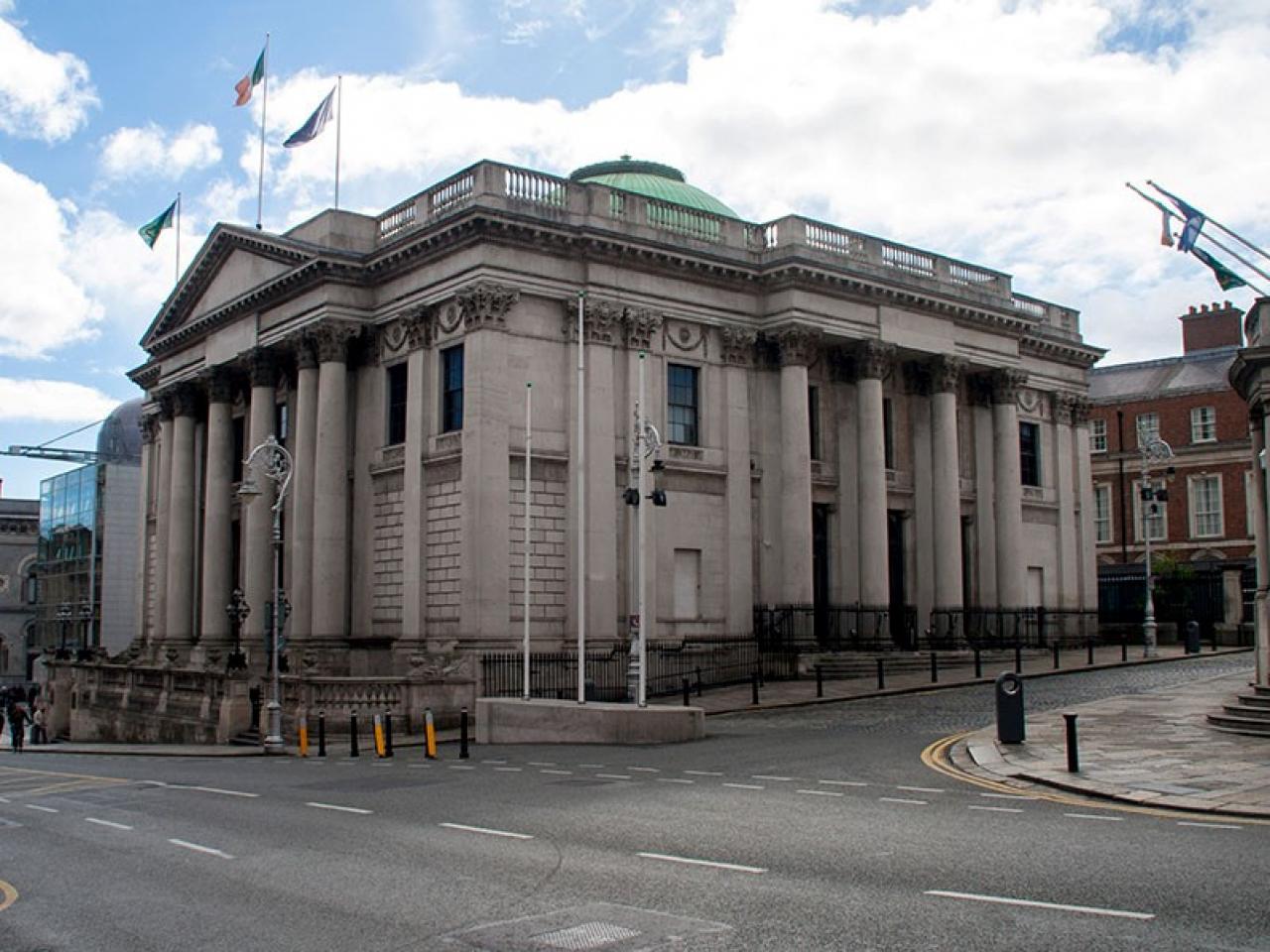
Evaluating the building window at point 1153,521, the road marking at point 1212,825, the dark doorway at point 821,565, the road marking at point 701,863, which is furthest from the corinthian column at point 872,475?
the building window at point 1153,521

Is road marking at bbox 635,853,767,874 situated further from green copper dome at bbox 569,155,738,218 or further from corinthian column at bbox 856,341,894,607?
green copper dome at bbox 569,155,738,218

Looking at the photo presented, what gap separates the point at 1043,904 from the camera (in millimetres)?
10039

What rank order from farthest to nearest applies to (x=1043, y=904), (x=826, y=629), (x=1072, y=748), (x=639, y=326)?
(x=826, y=629), (x=639, y=326), (x=1072, y=748), (x=1043, y=904)

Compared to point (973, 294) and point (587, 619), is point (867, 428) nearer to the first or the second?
point (973, 294)

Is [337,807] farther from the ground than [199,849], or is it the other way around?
[199,849]

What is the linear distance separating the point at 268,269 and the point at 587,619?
18.2 meters

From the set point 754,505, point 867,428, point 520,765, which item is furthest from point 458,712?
point 867,428

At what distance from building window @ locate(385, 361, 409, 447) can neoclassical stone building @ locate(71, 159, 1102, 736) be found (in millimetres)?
80

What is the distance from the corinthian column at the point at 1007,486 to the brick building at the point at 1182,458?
15.2 m

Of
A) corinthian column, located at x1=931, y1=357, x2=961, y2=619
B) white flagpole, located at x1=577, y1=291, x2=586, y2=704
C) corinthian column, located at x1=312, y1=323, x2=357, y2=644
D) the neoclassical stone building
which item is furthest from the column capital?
corinthian column, located at x1=312, y1=323, x2=357, y2=644

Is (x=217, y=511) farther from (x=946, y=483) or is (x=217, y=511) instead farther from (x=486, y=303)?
(x=946, y=483)

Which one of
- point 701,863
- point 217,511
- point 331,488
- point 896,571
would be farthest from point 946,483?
point 701,863

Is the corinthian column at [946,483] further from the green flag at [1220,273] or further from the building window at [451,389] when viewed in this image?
A: the building window at [451,389]

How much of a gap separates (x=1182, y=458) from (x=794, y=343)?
124 feet
